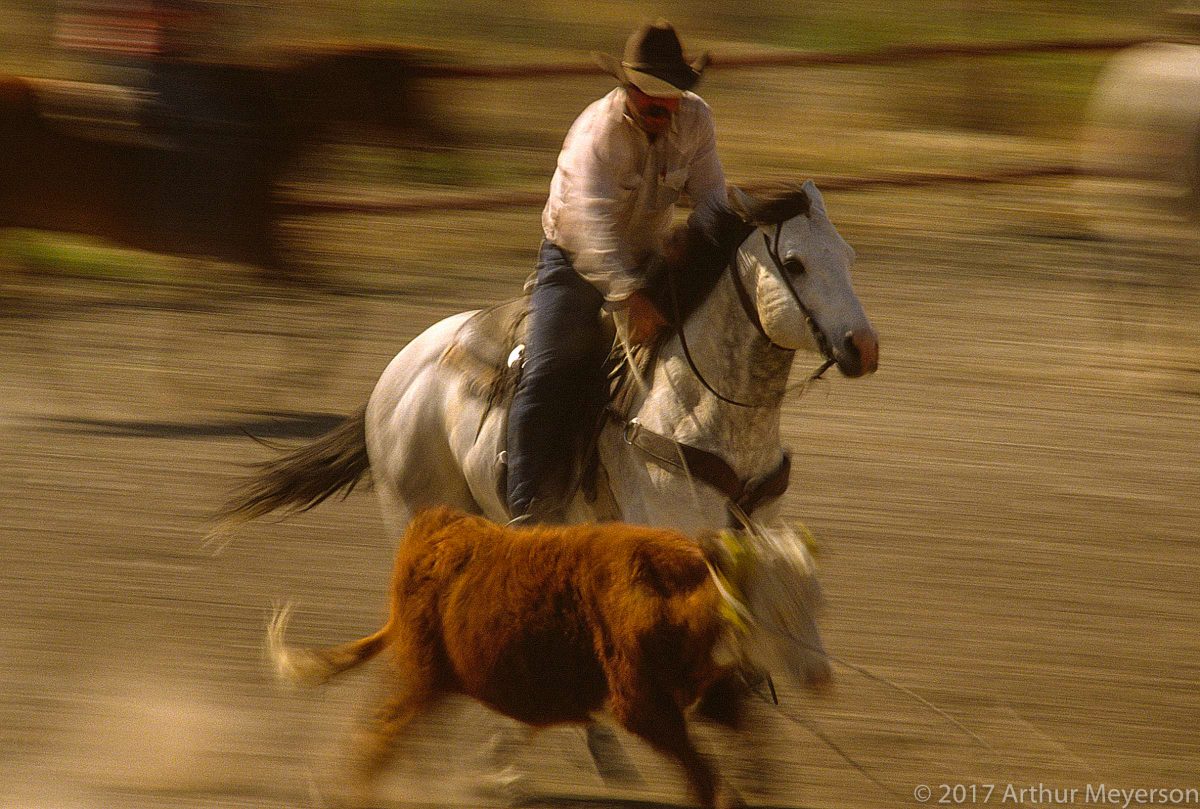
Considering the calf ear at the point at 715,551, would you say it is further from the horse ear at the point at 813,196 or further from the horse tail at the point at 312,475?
the horse tail at the point at 312,475

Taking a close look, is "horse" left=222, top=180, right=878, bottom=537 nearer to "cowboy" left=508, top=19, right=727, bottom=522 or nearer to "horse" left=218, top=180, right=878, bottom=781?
"horse" left=218, top=180, right=878, bottom=781

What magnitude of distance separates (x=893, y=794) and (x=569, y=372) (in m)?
1.34

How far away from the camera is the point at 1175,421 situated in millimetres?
6777

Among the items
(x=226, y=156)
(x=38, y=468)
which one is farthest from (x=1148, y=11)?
(x=38, y=468)

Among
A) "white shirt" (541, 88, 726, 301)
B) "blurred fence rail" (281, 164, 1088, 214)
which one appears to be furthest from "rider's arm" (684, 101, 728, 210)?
"blurred fence rail" (281, 164, 1088, 214)

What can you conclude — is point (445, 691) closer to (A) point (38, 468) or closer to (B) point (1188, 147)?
(A) point (38, 468)

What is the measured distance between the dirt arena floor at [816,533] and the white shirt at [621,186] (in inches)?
46.8

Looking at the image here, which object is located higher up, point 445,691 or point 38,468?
point 445,691

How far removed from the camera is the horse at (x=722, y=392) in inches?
135

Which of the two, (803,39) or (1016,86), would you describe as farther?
(803,39)

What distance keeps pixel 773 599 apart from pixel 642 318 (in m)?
1.02

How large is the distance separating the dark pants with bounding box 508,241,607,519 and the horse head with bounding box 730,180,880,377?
0.50 m

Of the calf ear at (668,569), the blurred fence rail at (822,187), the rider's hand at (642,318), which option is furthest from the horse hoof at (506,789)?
the blurred fence rail at (822,187)

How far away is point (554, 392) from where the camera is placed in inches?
149
